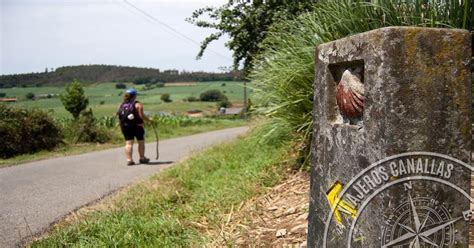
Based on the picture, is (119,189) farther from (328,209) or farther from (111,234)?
(328,209)

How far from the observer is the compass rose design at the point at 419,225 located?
1.54m

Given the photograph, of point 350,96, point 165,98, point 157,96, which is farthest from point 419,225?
point 157,96

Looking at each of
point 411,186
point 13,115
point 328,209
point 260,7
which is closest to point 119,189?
point 328,209

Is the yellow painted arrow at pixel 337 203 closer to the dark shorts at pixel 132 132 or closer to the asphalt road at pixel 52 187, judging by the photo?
the asphalt road at pixel 52 187

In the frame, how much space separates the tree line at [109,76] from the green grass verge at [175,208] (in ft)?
82.2

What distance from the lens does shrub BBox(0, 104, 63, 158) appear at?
1268 centimetres

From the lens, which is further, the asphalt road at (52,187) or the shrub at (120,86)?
the shrub at (120,86)

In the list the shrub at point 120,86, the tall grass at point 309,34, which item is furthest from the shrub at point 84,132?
the shrub at point 120,86

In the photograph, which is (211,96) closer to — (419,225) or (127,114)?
(127,114)

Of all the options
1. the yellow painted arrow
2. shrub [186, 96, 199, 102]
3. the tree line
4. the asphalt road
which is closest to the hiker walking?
the asphalt road

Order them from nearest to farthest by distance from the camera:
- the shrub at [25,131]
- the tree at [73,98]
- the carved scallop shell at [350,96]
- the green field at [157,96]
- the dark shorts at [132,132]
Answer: the carved scallop shell at [350,96]
the dark shorts at [132,132]
the shrub at [25,131]
the tree at [73,98]
the green field at [157,96]

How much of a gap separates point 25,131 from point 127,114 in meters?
6.88

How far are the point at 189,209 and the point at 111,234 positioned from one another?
0.87 m

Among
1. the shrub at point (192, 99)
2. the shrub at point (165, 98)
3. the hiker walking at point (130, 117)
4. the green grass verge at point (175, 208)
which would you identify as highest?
the hiker walking at point (130, 117)
